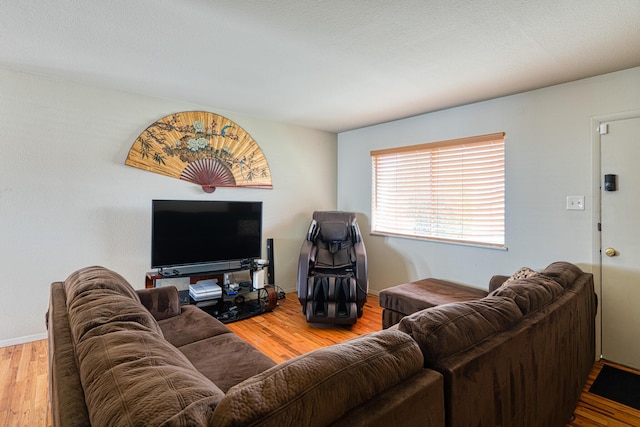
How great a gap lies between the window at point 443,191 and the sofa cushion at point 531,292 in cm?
158

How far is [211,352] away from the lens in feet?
5.68

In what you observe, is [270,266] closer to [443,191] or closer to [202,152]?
[202,152]

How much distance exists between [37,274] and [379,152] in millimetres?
3731

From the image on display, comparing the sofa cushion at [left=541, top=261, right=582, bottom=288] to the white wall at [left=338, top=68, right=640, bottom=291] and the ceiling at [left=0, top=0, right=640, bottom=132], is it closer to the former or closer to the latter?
the white wall at [left=338, top=68, right=640, bottom=291]

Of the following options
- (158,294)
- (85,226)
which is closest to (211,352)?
(158,294)

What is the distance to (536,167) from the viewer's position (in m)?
2.84

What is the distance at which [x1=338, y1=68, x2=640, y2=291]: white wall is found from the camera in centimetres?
257

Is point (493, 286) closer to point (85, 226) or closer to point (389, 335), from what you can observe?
point (389, 335)

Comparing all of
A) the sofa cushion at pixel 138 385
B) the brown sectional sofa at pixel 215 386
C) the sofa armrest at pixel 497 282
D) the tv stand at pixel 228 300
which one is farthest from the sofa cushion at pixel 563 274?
the tv stand at pixel 228 300

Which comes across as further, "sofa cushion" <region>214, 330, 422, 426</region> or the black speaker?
the black speaker

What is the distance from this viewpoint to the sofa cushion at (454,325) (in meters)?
1.03

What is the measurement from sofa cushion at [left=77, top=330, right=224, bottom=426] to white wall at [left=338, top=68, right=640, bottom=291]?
3024mm

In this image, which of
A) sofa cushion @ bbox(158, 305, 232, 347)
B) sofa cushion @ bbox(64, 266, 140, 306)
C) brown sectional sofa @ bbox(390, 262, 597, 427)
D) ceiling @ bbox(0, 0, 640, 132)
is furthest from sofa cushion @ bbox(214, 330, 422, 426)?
ceiling @ bbox(0, 0, 640, 132)

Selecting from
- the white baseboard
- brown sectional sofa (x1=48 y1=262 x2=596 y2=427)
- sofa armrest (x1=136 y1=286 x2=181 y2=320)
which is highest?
brown sectional sofa (x1=48 y1=262 x2=596 y2=427)
